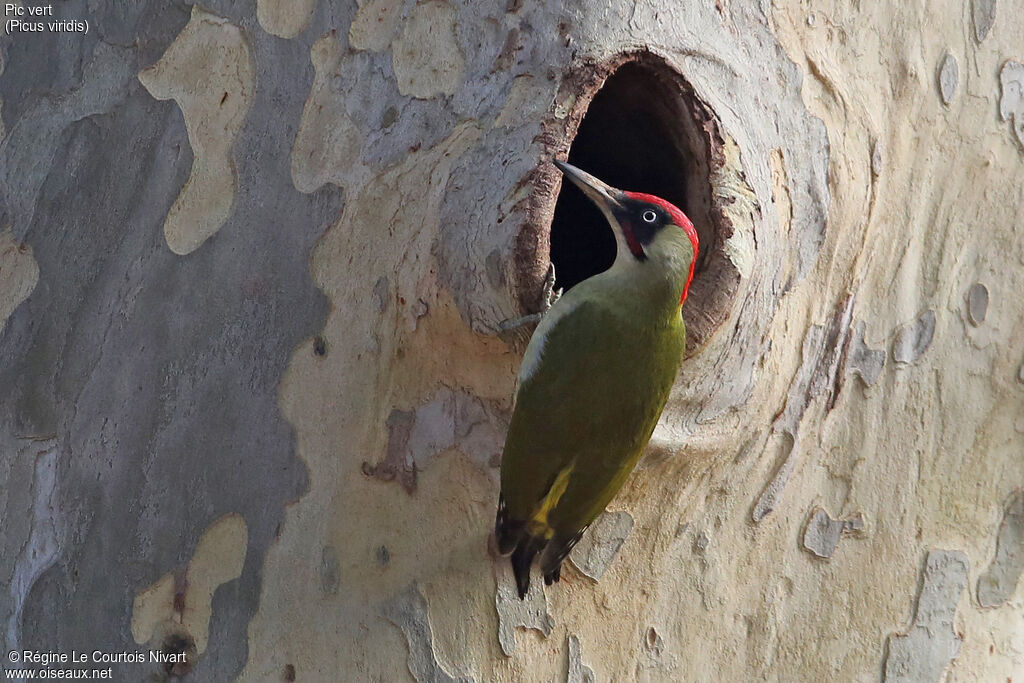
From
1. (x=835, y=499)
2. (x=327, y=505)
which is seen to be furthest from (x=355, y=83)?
(x=835, y=499)

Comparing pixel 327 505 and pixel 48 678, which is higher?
pixel 327 505

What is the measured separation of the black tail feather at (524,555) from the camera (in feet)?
5.82

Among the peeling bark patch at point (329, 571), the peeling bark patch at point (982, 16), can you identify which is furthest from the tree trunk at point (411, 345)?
the peeling bark patch at point (982, 16)

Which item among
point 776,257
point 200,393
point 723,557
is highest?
point 776,257

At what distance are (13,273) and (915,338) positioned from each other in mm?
1986

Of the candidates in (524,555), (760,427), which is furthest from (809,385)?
(524,555)

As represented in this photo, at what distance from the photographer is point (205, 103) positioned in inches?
76.4

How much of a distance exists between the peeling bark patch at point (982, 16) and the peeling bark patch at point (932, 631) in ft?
4.12

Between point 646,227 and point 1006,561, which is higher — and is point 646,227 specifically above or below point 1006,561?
above

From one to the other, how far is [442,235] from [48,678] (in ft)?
3.66

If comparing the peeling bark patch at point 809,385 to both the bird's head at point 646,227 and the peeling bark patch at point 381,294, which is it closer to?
the bird's head at point 646,227

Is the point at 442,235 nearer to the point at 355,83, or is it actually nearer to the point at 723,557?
the point at 355,83

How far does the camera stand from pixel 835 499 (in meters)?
2.17

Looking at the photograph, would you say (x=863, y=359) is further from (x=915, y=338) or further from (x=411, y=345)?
(x=411, y=345)
